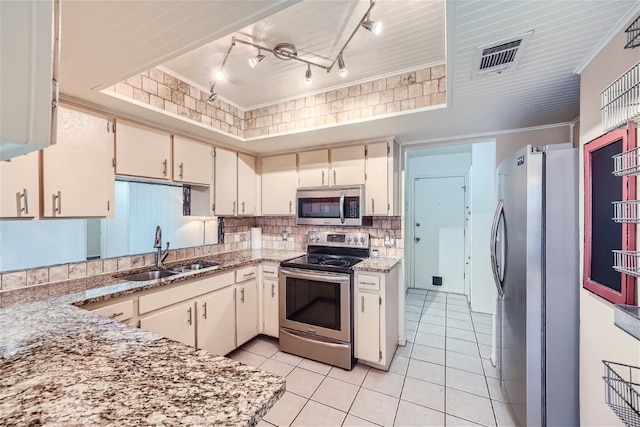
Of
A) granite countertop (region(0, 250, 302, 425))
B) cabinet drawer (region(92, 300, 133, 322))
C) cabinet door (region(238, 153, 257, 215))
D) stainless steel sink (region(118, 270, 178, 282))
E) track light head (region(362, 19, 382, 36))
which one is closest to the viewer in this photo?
granite countertop (region(0, 250, 302, 425))

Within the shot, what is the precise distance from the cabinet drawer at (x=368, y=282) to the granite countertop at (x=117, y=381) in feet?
5.52

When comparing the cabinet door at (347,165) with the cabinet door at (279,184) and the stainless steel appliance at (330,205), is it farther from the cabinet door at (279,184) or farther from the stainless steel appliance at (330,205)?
the cabinet door at (279,184)

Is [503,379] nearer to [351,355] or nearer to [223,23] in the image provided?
[351,355]

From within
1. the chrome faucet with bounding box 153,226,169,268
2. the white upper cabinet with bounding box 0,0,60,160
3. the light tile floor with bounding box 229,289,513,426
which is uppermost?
the white upper cabinet with bounding box 0,0,60,160

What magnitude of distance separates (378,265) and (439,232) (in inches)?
104

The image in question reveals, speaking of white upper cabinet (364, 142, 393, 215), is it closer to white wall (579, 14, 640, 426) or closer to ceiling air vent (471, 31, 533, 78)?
ceiling air vent (471, 31, 533, 78)

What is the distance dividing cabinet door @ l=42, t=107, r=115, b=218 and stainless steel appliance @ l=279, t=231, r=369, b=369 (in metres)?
1.61

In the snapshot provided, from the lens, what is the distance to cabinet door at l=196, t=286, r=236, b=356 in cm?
228

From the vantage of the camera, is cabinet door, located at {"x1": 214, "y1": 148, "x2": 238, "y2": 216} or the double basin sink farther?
cabinet door, located at {"x1": 214, "y1": 148, "x2": 238, "y2": 216}

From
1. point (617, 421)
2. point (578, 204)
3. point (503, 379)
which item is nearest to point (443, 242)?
point (503, 379)

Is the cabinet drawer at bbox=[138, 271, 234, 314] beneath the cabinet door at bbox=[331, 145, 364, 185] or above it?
beneath

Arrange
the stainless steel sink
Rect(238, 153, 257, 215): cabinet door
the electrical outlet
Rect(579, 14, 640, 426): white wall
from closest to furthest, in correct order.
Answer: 1. Rect(579, 14, 640, 426): white wall
2. the stainless steel sink
3. the electrical outlet
4. Rect(238, 153, 257, 215): cabinet door

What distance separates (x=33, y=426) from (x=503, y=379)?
2589 mm

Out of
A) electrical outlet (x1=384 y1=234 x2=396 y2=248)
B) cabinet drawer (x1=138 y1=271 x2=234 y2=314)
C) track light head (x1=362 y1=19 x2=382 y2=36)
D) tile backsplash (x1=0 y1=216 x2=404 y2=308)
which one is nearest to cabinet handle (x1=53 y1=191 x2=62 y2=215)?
tile backsplash (x1=0 y1=216 x2=404 y2=308)
